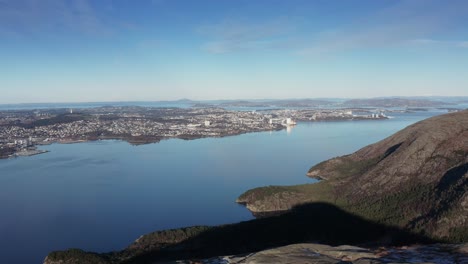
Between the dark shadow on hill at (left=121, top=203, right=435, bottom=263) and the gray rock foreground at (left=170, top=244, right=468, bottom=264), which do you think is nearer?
the gray rock foreground at (left=170, top=244, right=468, bottom=264)

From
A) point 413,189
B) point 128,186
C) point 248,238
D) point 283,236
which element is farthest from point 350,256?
point 128,186

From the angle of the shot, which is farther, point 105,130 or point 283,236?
point 105,130

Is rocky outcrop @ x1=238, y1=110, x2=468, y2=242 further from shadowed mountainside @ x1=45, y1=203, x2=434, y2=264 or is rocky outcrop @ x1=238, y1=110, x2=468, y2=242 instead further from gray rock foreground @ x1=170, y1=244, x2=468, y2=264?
gray rock foreground @ x1=170, y1=244, x2=468, y2=264

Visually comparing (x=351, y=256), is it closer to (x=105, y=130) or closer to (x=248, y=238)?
(x=248, y=238)

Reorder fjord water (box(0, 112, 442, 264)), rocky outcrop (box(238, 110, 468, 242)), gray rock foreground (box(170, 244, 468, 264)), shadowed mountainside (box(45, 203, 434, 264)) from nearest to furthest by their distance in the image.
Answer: gray rock foreground (box(170, 244, 468, 264)) → shadowed mountainside (box(45, 203, 434, 264)) → rocky outcrop (box(238, 110, 468, 242)) → fjord water (box(0, 112, 442, 264))

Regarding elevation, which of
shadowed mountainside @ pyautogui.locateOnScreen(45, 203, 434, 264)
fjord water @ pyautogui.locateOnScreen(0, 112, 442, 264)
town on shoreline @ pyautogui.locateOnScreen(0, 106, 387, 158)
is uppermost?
town on shoreline @ pyautogui.locateOnScreen(0, 106, 387, 158)

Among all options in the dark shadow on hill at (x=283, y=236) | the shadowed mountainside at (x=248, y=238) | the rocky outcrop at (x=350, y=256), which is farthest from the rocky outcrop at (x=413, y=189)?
the rocky outcrop at (x=350, y=256)

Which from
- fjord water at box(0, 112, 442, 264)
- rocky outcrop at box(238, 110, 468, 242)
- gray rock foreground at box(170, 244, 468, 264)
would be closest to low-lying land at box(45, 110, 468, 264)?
rocky outcrop at box(238, 110, 468, 242)
